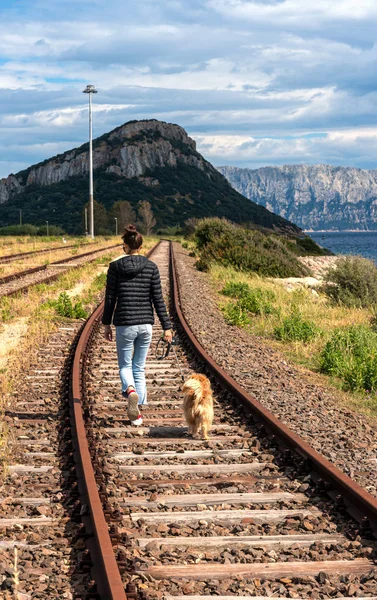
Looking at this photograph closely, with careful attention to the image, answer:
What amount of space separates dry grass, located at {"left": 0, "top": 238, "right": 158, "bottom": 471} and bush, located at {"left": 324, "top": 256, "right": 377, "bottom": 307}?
699 centimetres

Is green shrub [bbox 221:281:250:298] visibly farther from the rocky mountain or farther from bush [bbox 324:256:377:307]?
the rocky mountain

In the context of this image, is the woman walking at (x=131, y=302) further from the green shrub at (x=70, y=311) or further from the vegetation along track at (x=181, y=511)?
the green shrub at (x=70, y=311)

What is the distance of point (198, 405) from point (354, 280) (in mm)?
16814

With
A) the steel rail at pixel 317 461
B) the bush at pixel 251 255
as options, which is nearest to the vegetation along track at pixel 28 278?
the bush at pixel 251 255

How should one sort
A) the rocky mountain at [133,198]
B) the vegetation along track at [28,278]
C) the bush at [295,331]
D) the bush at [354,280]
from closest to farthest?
1. the bush at [295,331]
2. the vegetation along track at [28,278]
3. the bush at [354,280]
4. the rocky mountain at [133,198]

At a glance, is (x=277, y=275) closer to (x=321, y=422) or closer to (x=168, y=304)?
(x=168, y=304)

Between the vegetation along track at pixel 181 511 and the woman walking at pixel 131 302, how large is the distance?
1.35 feet

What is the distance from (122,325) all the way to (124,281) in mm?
442

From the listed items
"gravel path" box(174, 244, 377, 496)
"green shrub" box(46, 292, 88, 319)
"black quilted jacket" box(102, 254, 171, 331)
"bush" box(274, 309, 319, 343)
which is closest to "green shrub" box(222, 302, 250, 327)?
"gravel path" box(174, 244, 377, 496)

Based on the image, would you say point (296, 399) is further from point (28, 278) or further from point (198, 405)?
point (28, 278)

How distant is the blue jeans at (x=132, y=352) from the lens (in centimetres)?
811

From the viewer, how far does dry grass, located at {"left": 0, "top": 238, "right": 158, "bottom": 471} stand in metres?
9.71

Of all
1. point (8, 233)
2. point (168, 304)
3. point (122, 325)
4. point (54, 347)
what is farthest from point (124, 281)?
point (8, 233)

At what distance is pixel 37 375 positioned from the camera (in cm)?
1070
